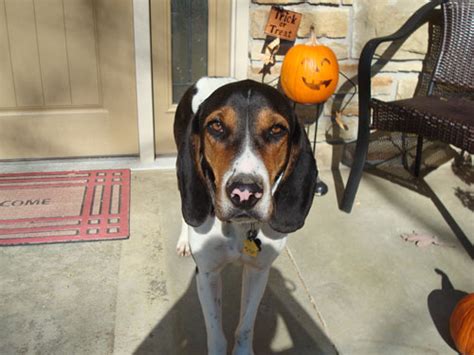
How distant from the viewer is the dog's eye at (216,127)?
6.42ft

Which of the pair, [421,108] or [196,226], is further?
[421,108]

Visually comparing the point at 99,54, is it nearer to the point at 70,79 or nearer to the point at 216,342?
the point at 70,79

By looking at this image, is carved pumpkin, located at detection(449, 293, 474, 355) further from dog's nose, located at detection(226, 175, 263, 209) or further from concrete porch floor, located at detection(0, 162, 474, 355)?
dog's nose, located at detection(226, 175, 263, 209)

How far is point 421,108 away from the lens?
3.45 metres

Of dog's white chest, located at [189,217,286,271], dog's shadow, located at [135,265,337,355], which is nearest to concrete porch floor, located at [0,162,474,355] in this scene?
dog's shadow, located at [135,265,337,355]

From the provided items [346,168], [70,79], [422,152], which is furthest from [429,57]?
[70,79]

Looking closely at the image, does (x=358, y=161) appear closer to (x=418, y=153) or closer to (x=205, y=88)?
(x=418, y=153)

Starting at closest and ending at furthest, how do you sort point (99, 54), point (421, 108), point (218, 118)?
point (218, 118), point (421, 108), point (99, 54)

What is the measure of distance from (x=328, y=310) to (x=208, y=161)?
1202mm

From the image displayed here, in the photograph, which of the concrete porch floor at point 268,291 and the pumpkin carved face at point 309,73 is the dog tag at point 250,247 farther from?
the pumpkin carved face at point 309,73

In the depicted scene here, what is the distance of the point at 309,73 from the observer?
3.65 meters

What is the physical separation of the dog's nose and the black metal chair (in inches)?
68.8

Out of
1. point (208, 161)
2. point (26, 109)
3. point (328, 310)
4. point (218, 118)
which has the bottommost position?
point (328, 310)

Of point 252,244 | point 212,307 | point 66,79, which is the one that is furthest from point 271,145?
point 66,79
